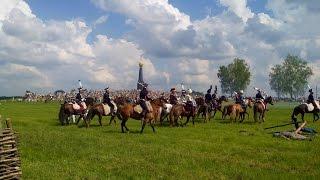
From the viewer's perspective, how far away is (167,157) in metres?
19.0

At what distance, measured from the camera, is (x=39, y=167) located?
17.2m

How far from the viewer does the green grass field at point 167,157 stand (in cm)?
1619

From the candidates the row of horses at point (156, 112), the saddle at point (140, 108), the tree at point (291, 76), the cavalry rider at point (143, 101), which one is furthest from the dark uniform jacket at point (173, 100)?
the tree at point (291, 76)

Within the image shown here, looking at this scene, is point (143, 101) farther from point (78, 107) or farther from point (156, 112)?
point (78, 107)

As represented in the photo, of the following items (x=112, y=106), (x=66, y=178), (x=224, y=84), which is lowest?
(x=66, y=178)

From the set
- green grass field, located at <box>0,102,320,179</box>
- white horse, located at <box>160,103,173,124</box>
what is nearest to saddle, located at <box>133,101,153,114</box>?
green grass field, located at <box>0,102,320,179</box>

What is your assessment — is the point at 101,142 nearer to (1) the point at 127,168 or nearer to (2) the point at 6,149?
(1) the point at 127,168

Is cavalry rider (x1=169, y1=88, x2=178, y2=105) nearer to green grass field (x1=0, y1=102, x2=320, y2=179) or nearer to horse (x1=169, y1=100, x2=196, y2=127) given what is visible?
horse (x1=169, y1=100, x2=196, y2=127)

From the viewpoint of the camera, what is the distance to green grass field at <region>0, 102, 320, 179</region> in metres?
16.2

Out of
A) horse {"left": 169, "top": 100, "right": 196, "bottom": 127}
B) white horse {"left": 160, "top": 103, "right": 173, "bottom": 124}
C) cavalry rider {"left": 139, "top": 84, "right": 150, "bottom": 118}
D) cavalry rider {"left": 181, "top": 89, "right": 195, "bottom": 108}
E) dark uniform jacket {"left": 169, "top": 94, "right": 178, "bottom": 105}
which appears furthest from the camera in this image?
dark uniform jacket {"left": 169, "top": 94, "right": 178, "bottom": 105}

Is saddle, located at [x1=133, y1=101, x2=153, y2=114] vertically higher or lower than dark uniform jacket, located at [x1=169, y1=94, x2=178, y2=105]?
lower

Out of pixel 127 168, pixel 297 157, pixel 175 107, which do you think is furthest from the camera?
pixel 175 107

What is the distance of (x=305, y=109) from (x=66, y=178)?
26631 mm

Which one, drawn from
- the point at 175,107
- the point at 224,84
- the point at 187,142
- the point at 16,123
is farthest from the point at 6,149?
the point at 224,84
